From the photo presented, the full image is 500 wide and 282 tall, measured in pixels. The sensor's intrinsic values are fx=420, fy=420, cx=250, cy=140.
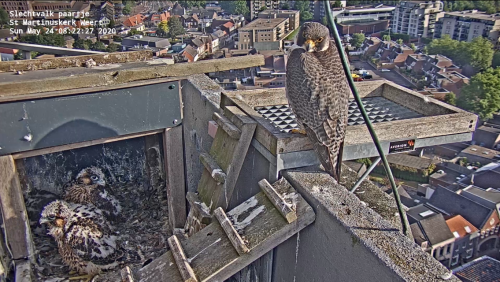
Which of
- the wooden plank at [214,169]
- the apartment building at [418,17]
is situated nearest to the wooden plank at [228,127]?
the wooden plank at [214,169]

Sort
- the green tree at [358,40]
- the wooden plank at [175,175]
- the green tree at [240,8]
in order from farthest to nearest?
the green tree at [240,8], the green tree at [358,40], the wooden plank at [175,175]

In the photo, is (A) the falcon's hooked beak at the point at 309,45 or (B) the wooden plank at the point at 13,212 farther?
(B) the wooden plank at the point at 13,212

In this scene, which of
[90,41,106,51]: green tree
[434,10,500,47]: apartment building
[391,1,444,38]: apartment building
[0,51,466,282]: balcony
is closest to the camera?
[0,51,466,282]: balcony

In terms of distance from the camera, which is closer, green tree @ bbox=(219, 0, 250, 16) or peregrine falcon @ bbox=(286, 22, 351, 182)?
peregrine falcon @ bbox=(286, 22, 351, 182)

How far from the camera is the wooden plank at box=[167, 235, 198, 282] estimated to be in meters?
2.00

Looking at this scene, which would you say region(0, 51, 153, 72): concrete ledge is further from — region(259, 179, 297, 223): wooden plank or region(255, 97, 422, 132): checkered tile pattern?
region(259, 179, 297, 223): wooden plank

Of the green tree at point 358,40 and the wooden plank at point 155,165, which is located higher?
the wooden plank at point 155,165

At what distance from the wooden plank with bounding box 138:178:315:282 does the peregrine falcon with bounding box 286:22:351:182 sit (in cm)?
33

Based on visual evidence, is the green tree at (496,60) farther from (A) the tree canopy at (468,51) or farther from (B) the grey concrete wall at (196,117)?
(B) the grey concrete wall at (196,117)

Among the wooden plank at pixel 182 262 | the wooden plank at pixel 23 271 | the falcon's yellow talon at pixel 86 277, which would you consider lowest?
the falcon's yellow talon at pixel 86 277

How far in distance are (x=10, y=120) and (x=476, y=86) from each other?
3087cm

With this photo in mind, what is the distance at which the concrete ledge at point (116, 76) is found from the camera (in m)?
3.05

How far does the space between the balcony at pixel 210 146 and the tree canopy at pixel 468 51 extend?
3442cm

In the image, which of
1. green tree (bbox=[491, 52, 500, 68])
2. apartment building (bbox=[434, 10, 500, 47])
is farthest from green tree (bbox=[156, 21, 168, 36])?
green tree (bbox=[491, 52, 500, 68])
